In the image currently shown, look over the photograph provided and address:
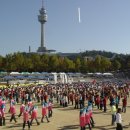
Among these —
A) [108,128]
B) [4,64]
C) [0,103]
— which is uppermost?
[4,64]

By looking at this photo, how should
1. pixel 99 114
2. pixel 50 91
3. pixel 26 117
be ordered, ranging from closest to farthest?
pixel 26 117
pixel 99 114
pixel 50 91

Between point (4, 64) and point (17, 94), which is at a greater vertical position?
point (4, 64)

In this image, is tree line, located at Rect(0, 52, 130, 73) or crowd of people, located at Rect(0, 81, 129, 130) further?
tree line, located at Rect(0, 52, 130, 73)

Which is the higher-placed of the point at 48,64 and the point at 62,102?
the point at 48,64

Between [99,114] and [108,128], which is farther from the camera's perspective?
[99,114]

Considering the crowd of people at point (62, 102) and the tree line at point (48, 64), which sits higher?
the tree line at point (48, 64)

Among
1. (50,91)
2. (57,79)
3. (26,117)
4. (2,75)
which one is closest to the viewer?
(26,117)

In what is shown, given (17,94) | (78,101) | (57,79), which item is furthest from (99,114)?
(57,79)

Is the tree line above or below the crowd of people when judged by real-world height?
above

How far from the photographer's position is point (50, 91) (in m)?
41.6

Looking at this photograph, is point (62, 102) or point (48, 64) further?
point (48, 64)

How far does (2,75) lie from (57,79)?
51.2ft

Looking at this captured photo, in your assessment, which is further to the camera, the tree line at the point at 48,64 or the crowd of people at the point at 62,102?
the tree line at the point at 48,64

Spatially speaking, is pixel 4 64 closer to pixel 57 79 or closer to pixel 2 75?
pixel 2 75
